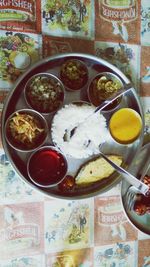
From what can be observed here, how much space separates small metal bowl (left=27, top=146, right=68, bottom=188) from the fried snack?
0.07 meters

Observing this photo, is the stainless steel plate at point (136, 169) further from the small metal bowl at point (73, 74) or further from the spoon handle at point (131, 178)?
the small metal bowl at point (73, 74)

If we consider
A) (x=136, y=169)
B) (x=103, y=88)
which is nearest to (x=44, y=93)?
(x=103, y=88)

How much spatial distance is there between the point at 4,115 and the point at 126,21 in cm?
54

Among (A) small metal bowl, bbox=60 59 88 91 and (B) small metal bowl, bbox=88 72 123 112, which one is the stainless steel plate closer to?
(B) small metal bowl, bbox=88 72 123 112

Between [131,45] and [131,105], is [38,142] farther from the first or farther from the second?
[131,45]

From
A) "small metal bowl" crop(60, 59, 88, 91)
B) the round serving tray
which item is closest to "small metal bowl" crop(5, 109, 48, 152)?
the round serving tray

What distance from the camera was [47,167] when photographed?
1.28 m

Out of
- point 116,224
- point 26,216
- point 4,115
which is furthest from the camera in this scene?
point 116,224

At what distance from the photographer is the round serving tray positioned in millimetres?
1249

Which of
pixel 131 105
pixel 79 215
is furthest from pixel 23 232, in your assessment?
pixel 131 105

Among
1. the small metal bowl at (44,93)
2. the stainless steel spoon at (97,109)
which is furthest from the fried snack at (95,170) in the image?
the small metal bowl at (44,93)

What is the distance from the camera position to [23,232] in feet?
4.40

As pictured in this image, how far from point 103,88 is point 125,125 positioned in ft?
0.46

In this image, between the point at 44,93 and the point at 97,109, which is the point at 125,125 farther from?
the point at 44,93
